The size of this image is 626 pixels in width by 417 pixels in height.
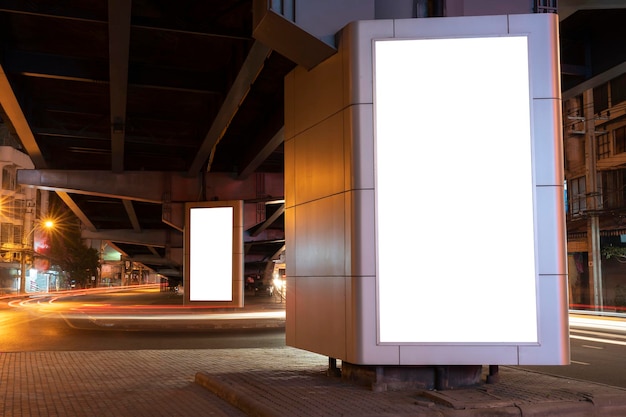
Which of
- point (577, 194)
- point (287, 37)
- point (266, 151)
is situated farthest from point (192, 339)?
point (577, 194)

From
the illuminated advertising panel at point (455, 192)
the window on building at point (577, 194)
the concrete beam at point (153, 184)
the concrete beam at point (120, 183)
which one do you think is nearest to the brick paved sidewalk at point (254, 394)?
the illuminated advertising panel at point (455, 192)

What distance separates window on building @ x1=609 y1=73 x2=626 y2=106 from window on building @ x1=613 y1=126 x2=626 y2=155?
1.47 m

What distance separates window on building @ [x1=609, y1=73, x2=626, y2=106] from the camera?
34659mm

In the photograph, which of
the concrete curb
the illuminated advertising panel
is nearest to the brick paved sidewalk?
the concrete curb

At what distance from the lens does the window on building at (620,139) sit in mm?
37750

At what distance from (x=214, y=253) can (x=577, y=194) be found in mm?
23259

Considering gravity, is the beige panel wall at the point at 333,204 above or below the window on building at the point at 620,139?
below

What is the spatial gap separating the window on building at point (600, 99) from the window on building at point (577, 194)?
16.4 feet

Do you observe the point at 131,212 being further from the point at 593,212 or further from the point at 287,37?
the point at 287,37

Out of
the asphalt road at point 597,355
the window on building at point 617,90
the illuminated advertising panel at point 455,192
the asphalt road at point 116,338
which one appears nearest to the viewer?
the illuminated advertising panel at point 455,192

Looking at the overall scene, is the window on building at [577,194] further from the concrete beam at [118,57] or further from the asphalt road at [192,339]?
the concrete beam at [118,57]

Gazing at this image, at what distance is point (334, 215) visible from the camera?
8.98 meters

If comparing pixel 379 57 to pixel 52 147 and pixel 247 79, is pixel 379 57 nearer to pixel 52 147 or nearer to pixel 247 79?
pixel 247 79

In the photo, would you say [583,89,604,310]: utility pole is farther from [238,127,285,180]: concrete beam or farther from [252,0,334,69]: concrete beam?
[252,0,334,69]: concrete beam
